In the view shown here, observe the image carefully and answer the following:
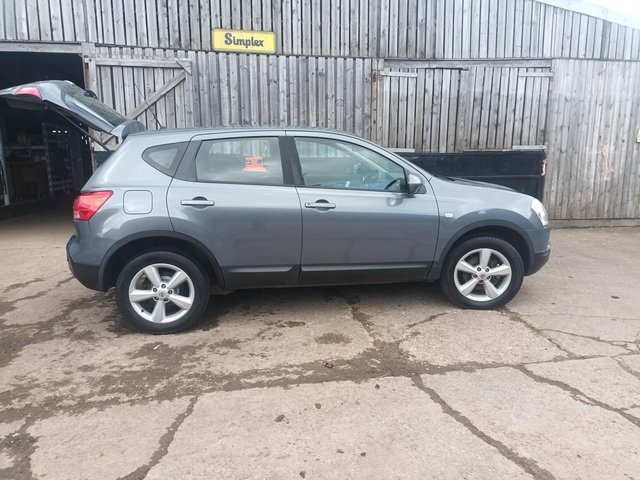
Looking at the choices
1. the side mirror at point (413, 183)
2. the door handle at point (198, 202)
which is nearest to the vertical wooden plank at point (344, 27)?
the side mirror at point (413, 183)

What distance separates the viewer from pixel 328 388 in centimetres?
325

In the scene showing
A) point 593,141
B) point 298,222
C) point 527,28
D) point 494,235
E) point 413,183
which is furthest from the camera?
point 593,141

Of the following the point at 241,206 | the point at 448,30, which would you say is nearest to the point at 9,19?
the point at 241,206

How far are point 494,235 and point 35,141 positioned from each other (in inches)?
518

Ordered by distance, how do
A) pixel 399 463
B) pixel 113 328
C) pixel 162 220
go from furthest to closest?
pixel 113 328 → pixel 162 220 → pixel 399 463

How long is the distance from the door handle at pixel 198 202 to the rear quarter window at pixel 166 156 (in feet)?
0.95

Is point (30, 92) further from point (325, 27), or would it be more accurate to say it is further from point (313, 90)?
point (325, 27)

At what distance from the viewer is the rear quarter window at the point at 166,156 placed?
409 centimetres

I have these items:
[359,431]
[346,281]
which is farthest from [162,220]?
[359,431]

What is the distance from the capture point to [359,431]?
2.77m

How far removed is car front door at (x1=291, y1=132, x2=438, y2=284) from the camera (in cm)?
424

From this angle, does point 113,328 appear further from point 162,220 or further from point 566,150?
point 566,150

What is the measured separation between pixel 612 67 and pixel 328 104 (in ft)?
17.8

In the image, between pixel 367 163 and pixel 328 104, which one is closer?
pixel 367 163
